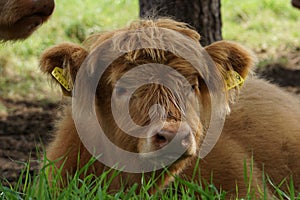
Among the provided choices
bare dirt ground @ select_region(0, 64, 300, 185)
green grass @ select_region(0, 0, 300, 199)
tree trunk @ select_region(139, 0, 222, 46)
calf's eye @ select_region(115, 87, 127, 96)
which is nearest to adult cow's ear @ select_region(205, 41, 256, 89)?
calf's eye @ select_region(115, 87, 127, 96)

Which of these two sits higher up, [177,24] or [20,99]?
[177,24]

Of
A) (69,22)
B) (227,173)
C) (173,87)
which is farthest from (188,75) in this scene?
(69,22)

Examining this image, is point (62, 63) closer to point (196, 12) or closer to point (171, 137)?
point (171, 137)

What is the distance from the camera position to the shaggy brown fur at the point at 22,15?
4.79 meters

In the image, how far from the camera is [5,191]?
409 centimetres

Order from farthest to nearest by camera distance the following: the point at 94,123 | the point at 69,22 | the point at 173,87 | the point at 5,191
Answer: the point at 69,22 → the point at 94,123 → the point at 173,87 → the point at 5,191

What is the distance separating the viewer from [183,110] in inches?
173

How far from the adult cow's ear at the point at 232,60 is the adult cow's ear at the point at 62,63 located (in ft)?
2.61

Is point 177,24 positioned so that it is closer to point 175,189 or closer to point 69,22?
point 175,189

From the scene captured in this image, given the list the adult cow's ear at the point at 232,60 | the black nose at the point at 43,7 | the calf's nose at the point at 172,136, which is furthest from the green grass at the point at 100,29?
the calf's nose at the point at 172,136

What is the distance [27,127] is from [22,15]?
280cm

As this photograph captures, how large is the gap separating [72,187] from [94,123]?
24.1 inches

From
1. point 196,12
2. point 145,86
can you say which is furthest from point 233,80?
point 196,12

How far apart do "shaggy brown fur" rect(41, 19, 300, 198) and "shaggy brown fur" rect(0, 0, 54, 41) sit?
32 cm
